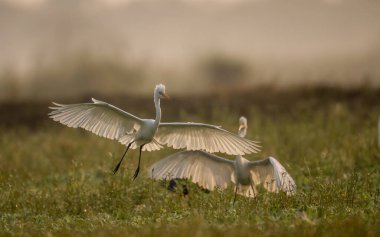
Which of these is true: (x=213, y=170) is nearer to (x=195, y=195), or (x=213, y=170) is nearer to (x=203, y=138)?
(x=195, y=195)

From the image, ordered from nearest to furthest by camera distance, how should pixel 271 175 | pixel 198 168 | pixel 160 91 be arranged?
1. pixel 160 91
2. pixel 271 175
3. pixel 198 168

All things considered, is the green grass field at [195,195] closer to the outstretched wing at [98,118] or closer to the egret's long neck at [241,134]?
the egret's long neck at [241,134]

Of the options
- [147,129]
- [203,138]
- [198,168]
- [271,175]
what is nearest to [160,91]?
[147,129]

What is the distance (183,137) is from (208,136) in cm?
33

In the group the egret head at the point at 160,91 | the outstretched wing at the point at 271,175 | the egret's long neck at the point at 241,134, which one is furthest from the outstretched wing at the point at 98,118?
the outstretched wing at the point at 271,175

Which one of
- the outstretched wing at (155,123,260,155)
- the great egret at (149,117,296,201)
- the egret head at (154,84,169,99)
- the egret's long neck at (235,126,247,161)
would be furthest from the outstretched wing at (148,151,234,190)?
the egret head at (154,84,169,99)

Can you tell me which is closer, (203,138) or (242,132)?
(203,138)

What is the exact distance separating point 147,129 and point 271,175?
163 cm

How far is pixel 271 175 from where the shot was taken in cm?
820

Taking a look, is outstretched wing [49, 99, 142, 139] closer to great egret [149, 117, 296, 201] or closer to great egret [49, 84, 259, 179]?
great egret [49, 84, 259, 179]

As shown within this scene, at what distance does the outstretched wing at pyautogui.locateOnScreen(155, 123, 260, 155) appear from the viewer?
758cm

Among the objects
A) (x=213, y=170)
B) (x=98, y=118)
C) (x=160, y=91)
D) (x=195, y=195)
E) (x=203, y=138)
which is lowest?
(x=195, y=195)

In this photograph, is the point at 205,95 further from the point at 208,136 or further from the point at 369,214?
the point at 369,214

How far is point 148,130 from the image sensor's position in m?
7.80
